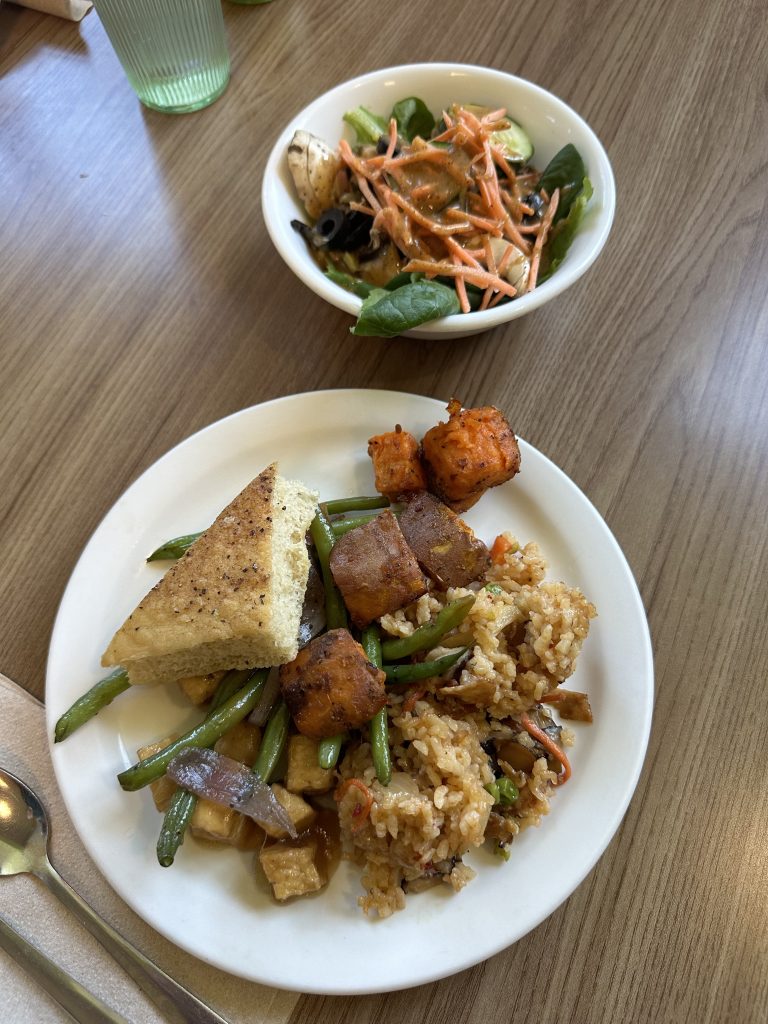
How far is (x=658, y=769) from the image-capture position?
6.13ft

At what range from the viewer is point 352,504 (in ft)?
6.50

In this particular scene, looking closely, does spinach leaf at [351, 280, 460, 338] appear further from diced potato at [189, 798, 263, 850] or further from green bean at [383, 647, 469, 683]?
diced potato at [189, 798, 263, 850]

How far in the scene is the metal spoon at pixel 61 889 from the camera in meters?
1.54

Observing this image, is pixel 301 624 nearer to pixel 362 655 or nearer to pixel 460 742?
pixel 362 655

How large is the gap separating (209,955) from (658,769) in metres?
1.21

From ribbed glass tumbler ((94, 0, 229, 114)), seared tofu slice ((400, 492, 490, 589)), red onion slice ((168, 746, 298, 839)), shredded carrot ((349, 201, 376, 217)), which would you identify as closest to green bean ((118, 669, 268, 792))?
red onion slice ((168, 746, 298, 839))

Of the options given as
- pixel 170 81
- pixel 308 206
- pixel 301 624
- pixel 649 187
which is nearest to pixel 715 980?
pixel 301 624

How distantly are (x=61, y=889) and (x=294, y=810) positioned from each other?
590 millimetres

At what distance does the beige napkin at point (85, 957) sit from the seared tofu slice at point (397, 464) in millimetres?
1172

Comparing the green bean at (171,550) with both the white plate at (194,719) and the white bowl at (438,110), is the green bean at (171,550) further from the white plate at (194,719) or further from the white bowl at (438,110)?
the white bowl at (438,110)

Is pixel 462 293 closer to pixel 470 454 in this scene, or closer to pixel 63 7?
pixel 470 454

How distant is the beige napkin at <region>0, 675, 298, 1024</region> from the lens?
1.55 m

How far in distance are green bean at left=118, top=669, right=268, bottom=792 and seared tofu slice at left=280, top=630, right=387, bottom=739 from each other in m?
0.11

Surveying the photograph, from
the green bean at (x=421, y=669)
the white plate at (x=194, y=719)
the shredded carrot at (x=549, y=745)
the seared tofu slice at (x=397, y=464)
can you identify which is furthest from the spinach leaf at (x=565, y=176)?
the shredded carrot at (x=549, y=745)
